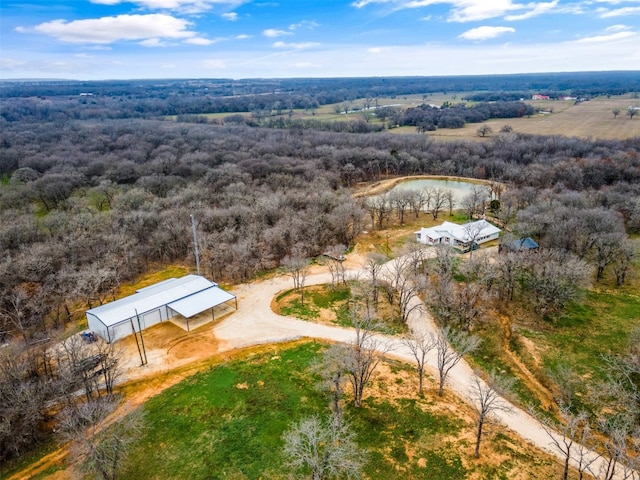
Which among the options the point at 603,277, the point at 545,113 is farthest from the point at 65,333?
the point at 545,113

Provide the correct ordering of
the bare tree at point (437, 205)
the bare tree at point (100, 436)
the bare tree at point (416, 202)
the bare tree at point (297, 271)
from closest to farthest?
1. the bare tree at point (100, 436)
2. the bare tree at point (297, 271)
3. the bare tree at point (437, 205)
4. the bare tree at point (416, 202)

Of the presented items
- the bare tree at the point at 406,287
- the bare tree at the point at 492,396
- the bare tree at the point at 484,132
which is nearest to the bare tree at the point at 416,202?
the bare tree at the point at 406,287

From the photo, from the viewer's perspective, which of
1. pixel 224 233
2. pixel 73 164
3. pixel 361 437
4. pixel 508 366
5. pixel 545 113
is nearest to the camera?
pixel 361 437

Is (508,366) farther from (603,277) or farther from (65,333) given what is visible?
(65,333)

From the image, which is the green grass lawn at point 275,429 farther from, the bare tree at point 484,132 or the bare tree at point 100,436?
the bare tree at point 484,132

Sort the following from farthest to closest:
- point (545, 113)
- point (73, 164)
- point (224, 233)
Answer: point (545, 113)
point (73, 164)
point (224, 233)
